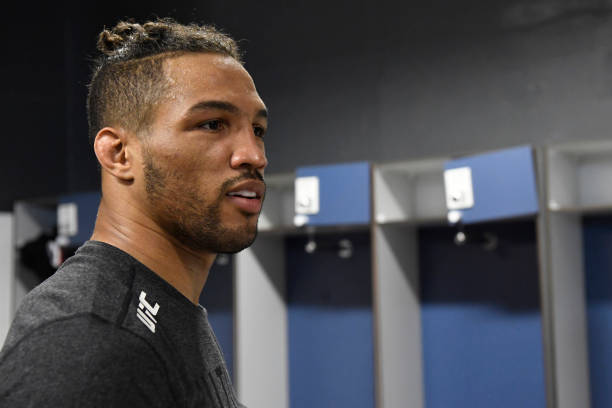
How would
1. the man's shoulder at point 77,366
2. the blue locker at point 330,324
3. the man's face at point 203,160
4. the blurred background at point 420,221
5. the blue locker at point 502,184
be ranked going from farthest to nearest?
the blue locker at point 330,324, the blurred background at point 420,221, the blue locker at point 502,184, the man's face at point 203,160, the man's shoulder at point 77,366

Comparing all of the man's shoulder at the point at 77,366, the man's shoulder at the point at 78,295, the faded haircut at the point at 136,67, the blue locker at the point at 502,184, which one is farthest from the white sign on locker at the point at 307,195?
the man's shoulder at the point at 77,366

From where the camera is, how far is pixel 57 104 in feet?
16.4

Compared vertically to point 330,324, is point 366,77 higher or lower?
higher

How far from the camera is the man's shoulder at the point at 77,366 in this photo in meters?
0.51

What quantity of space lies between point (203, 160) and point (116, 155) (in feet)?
0.31

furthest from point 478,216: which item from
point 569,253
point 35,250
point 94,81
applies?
point 35,250

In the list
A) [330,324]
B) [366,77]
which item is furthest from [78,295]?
[366,77]

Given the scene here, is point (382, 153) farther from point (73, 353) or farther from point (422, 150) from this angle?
point (73, 353)

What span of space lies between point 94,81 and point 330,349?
311 cm

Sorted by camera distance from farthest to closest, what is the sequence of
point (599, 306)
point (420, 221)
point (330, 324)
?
point (330, 324) < point (420, 221) < point (599, 306)

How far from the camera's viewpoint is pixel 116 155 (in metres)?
0.70

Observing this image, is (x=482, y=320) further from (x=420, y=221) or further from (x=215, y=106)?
(x=215, y=106)

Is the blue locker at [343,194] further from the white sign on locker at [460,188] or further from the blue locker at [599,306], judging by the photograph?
the blue locker at [599,306]

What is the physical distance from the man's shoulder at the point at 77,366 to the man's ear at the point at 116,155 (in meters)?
0.19
